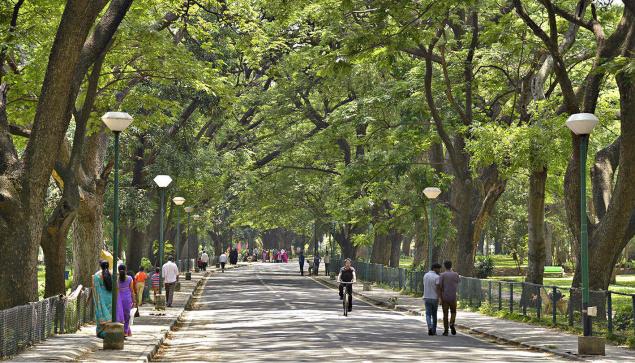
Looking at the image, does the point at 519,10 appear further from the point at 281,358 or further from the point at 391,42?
the point at 281,358

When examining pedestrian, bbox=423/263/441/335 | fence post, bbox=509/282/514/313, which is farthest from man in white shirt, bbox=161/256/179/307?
pedestrian, bbox=423/263/441/335

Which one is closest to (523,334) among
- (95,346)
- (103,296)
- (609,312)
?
(609,312)

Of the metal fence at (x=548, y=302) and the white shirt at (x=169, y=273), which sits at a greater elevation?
the white shirt at (x=169, y=273)

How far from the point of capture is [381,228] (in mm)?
50094

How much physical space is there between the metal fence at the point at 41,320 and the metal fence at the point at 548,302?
11.6 metres

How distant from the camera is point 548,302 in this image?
1069 inches

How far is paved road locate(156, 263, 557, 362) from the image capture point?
18.6 metres

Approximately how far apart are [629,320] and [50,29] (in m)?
16.2

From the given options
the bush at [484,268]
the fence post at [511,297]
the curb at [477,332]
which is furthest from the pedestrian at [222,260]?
the fence post at [511,297]

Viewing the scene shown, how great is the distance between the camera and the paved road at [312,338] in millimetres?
18578

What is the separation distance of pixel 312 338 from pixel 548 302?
7.84 m

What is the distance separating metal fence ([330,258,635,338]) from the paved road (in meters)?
2.43

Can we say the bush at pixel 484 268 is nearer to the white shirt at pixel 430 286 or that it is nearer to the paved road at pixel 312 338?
the paved road at pixel 312 338

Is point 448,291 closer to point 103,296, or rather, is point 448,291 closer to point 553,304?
point 553,304
